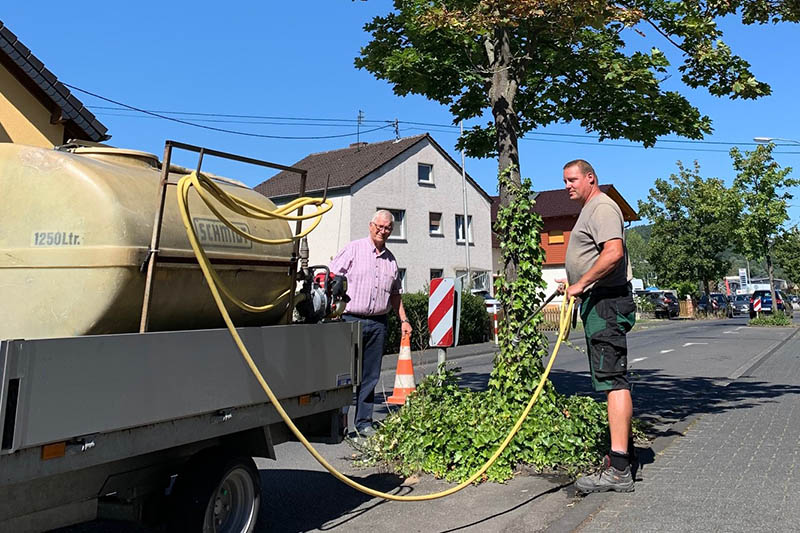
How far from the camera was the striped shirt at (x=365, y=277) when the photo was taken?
6105 mm

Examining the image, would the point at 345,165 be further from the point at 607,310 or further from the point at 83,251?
the point at 83,251

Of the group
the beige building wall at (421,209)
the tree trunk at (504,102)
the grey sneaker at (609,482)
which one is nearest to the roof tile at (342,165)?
the beige building wall at (421,209)

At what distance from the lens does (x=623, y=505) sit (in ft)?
14.3

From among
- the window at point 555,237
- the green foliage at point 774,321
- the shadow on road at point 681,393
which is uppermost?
the window at point 555,237

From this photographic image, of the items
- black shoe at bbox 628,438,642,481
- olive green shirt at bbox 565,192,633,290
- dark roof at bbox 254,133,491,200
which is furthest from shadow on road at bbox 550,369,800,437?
dark roof at bbox 254,133,491,200

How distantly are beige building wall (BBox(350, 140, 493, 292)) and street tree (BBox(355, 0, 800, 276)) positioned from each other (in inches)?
1051

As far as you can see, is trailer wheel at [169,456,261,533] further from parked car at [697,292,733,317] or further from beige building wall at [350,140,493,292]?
parked car at [697,292,733,317]

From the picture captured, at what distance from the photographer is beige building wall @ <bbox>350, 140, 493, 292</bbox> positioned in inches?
1403

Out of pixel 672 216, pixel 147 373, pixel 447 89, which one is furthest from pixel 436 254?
pixel 147 373

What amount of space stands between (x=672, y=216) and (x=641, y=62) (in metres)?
46.5

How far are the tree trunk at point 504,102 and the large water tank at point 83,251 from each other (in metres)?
3.43

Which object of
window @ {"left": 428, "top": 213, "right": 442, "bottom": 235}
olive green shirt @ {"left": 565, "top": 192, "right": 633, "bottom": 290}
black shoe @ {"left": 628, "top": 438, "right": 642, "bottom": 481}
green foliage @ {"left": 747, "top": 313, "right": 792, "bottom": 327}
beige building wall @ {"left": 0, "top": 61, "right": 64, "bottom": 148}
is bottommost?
black shoe @ {"left": 628, "top": 438, "right": 642, "bottom": 481}

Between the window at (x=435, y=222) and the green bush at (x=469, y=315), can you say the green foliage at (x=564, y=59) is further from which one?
the window at (x=435, y=222)

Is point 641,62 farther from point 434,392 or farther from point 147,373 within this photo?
point 147,373
